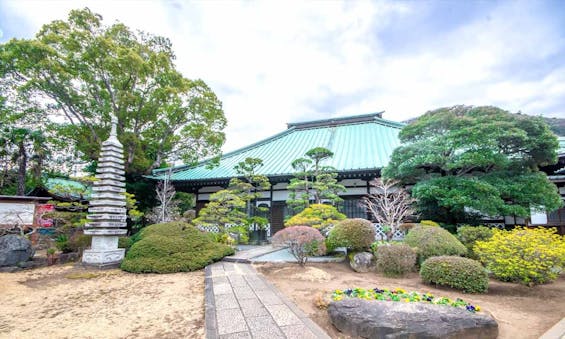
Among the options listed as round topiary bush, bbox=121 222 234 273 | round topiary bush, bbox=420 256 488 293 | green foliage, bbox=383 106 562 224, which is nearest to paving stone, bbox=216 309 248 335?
round topiary bush, bbox=121 222 234 273

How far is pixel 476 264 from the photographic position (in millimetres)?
5449

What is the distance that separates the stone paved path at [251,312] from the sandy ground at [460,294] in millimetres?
365

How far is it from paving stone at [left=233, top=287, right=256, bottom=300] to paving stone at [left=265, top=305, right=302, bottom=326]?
63 centimetres

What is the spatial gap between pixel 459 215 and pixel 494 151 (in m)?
2.51

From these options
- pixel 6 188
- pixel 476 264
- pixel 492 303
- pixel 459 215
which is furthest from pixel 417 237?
pixel 6 188

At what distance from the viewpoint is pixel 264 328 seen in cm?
343

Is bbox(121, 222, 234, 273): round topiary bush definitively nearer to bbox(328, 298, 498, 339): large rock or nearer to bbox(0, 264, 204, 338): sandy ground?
bbox(0, 264, 204, 338): sandy ground

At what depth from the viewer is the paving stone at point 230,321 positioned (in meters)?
3.39

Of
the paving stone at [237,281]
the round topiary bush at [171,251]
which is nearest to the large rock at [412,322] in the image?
the paving stone at [237,281]

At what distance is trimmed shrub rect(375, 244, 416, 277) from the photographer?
6.69m

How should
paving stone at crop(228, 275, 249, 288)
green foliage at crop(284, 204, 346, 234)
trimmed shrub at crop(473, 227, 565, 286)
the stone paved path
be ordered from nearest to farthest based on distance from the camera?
the stone paved path < trimmed shrub at crop(473, 227, 565, 286) < paving stone at crop(228, 275, 249, 288) < green foliage at crop(284, 204, 346, 234)

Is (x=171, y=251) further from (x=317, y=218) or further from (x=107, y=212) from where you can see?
(x=317, y=218)

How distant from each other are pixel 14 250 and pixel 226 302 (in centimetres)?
752

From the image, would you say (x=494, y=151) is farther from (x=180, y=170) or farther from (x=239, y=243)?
(x=180, y=170)
